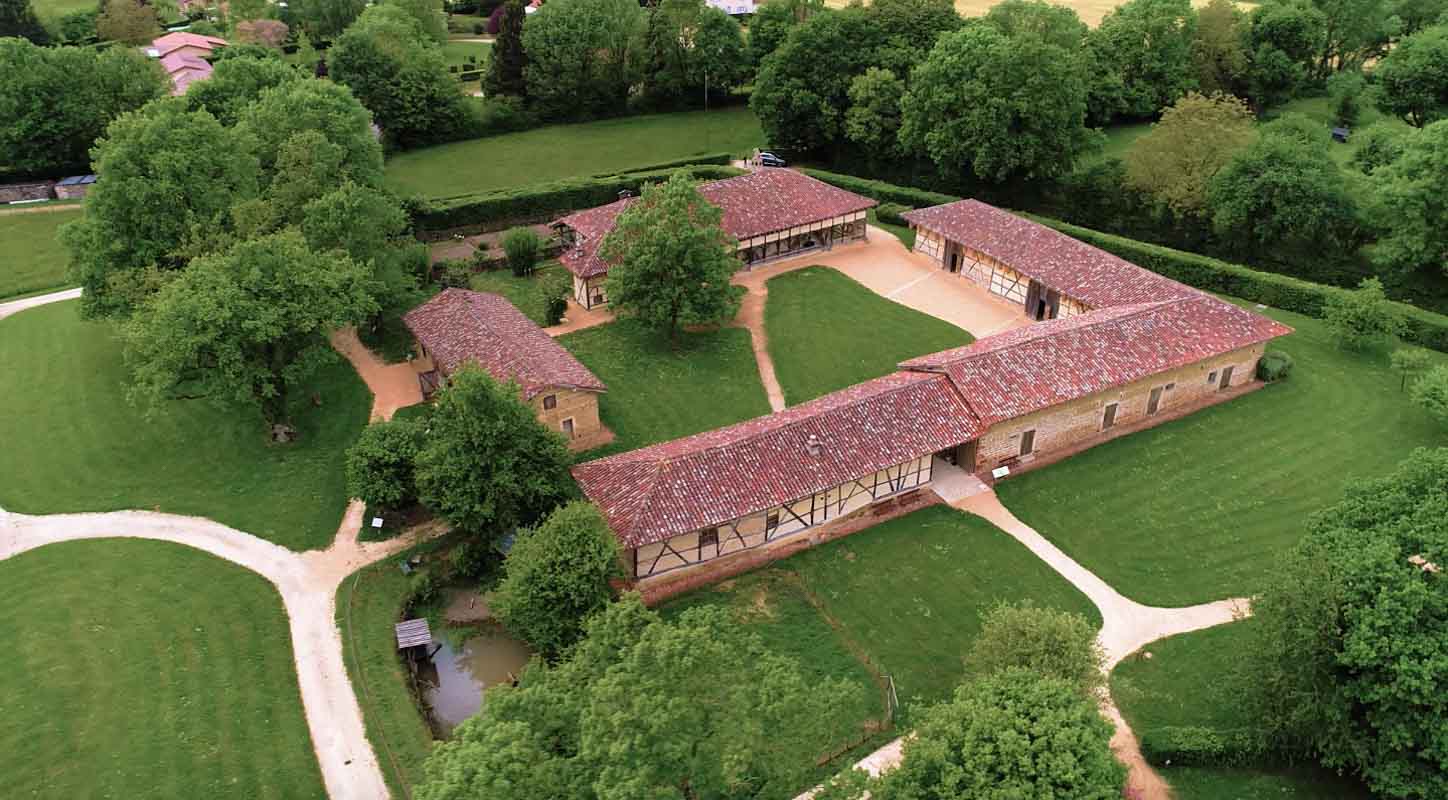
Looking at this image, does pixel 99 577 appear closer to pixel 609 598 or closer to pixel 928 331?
pixel 609 598

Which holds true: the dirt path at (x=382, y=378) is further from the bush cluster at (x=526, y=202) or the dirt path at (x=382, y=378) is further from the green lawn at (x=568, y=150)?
the green lawn at (x=568, y=150)

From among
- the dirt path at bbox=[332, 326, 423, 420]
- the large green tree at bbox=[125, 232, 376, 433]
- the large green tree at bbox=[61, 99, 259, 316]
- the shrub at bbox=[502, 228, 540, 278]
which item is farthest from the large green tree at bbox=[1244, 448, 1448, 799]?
the large green tree at bbox=[61, 99, 259, 316]

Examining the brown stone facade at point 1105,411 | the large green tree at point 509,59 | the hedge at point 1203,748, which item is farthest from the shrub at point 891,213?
the hedge at point 1203,748

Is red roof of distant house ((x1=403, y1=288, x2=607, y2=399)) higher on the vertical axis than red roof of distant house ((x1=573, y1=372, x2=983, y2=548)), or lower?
higher

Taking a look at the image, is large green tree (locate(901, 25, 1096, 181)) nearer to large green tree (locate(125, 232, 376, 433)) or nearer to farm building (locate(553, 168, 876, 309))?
farm building (locate(553, 168, 876, 309))

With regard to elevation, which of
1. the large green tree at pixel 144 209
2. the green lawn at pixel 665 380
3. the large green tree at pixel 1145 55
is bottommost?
the green lawn at pixel 665 380

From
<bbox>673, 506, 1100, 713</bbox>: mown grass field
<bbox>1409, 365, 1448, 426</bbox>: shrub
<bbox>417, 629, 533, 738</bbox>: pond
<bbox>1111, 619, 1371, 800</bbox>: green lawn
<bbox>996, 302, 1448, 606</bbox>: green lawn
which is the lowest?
<bbox>417, 629, 533, 738</bbox>: pond

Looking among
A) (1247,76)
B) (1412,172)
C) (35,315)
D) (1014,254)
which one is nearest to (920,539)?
(1014,254)

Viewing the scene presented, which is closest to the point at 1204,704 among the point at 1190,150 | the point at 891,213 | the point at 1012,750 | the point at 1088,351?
the point at 1012,750
